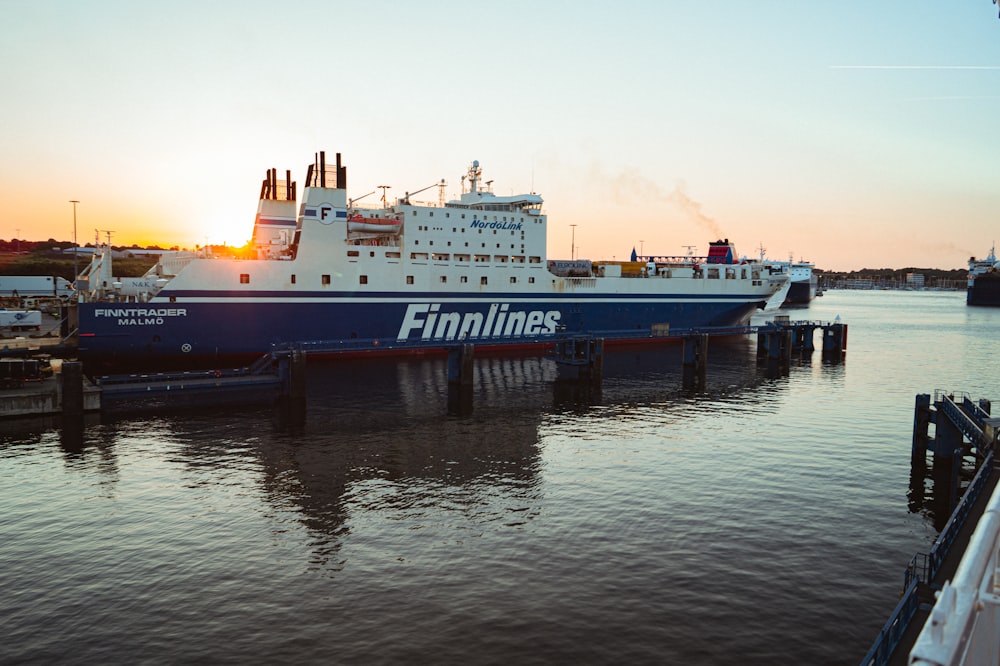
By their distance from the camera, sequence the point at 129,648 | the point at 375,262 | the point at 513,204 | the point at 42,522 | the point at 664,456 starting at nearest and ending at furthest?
the point at 129,648 → the point at 42,522 → the point at 664,456 → the point at 375,262 → the point at 513,204

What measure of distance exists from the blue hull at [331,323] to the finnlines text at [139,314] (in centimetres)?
5

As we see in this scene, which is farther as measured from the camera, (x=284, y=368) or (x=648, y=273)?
(x=648, y=273)

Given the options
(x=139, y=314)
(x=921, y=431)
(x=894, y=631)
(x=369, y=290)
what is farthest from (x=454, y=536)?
(x=369, y=290)

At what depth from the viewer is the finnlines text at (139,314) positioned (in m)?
41.3

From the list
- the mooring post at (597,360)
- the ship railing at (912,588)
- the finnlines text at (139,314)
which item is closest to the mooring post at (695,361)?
the mooring post at (597,360)

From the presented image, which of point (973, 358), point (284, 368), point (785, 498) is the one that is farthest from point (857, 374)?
point (284, 368)

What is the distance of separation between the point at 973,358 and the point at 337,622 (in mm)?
68098

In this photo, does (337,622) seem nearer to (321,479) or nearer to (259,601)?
(259,601)

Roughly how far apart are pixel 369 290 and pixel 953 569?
140 ft

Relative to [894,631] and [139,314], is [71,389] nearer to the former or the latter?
[139,314]

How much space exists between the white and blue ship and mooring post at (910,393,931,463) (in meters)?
23.0

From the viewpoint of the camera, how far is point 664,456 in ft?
92.1

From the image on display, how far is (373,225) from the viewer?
52.6 m

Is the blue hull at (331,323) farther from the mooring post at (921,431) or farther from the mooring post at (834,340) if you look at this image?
the mooring post at (921,431)
